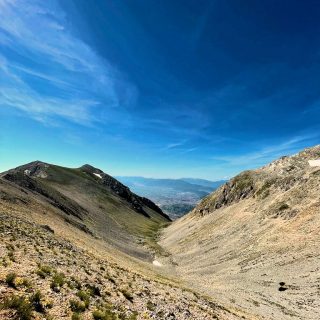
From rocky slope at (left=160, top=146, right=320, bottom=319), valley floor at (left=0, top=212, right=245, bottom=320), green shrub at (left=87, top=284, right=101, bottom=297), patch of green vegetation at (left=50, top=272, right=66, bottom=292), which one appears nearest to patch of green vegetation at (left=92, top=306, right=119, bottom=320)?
valley floor at (left=0, top=212, right=245, bottom=320)

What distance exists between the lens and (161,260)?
85062 millimetres

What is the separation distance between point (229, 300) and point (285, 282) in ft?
47.2

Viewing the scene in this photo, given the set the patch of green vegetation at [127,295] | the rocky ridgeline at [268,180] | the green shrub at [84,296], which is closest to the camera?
the green shrub at [84,296]

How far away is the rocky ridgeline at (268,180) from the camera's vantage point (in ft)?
331

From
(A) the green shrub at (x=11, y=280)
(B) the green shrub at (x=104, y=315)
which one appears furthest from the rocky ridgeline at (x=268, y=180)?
(A) the green shrub at (x=11, y=280)

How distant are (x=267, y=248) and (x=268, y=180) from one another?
50311 millimetres

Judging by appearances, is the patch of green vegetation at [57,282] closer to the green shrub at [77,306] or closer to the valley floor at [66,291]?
the valley floor at [66,291]

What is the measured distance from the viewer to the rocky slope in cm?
4797

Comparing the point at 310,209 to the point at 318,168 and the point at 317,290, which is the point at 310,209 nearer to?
the point at 318,168

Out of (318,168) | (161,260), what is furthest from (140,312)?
(318,168)

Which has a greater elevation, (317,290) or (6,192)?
(6,192)

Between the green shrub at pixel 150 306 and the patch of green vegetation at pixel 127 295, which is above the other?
the patch of green vegetation at pixel 127 295

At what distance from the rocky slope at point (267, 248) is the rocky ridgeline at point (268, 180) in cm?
47

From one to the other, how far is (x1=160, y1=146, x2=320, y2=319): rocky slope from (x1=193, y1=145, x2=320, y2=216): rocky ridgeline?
0.47m
